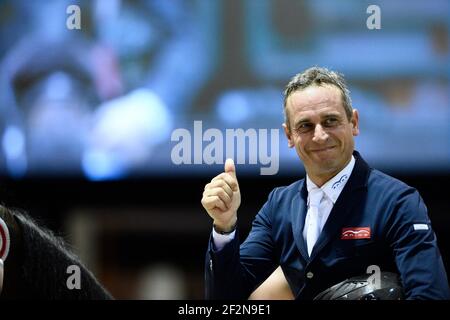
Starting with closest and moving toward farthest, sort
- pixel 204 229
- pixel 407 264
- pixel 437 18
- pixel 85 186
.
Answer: pixel 407 264 < pixel 437 18 < pixel 85 186 < pixel 204 229

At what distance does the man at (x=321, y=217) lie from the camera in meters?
1.90

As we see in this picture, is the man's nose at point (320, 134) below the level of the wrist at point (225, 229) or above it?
above

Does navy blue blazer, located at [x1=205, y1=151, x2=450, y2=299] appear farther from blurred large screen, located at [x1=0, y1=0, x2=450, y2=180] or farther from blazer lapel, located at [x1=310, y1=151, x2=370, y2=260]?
blurred large screen, located at [x1=0, y1=0, x2=450, y2=180]

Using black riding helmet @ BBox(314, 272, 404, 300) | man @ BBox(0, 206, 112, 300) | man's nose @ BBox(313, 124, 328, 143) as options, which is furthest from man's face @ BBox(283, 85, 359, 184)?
man @ BBox(0, 206, 112, 300)

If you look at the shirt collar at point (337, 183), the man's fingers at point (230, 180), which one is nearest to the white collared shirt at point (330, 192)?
the shirt collar at point (337, 183)

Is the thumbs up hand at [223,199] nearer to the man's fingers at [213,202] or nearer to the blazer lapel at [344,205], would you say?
the man's fingers at [213,202]

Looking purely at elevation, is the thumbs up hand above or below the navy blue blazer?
above

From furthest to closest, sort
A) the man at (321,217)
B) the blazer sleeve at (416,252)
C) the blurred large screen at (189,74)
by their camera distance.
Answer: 1. the blurred large screen at (189,74)
2. the man at (321,217)
3. the blazer sleeve at (416,252)

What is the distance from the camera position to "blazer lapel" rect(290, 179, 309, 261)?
198cm

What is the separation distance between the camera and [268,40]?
3.59 metres

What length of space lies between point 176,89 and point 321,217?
1836 mm

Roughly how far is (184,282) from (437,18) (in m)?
2.09
